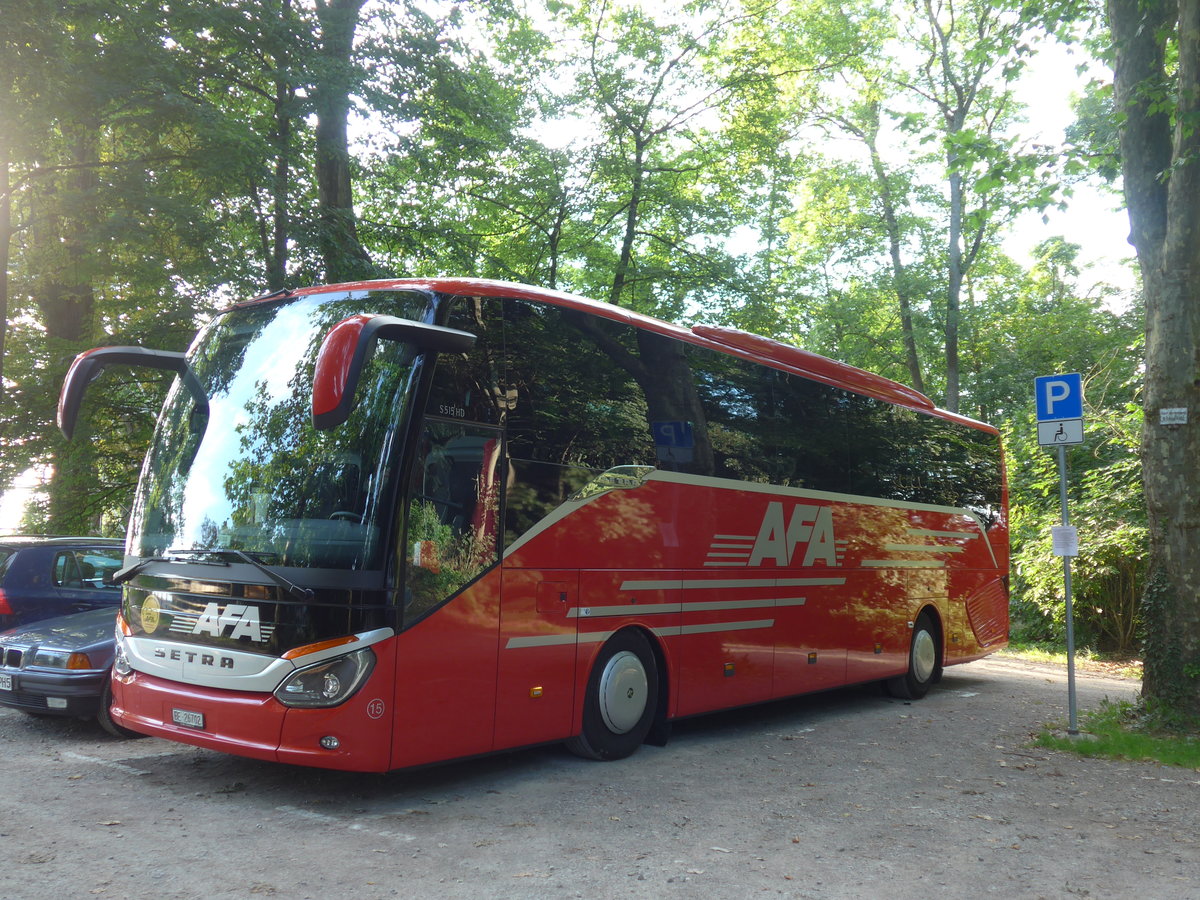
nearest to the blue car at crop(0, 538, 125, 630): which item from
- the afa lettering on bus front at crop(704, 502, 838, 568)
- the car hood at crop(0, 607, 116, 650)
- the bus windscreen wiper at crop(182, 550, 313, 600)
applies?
the car hood at crop(0, 607, 116, 650)

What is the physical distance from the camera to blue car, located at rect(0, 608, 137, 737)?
26.2 feet

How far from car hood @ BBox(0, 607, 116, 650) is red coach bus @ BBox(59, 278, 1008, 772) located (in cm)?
144

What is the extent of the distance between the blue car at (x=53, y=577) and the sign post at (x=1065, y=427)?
338 inches

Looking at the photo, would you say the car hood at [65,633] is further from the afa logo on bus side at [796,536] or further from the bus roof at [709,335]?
the afa logo on bus side at [796,536]

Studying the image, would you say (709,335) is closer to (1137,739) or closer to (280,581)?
(280,581)

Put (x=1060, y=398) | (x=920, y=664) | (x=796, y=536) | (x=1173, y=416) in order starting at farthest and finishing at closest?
(x=920, y=664) → (x=796, y=536) → (x=1060, y=398) → (x=1173, y=416)

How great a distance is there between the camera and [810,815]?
6.59m

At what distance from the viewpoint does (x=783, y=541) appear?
10.0m

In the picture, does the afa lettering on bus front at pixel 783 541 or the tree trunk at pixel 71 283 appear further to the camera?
the tree trunk at pixel 71 283

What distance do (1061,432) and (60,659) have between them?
29.1 feet

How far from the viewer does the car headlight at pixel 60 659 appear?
804 cm

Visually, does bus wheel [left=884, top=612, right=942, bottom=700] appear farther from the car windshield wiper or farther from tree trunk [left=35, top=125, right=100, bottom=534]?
tree trunk [left=35, top=125, right=100, bottom=534]

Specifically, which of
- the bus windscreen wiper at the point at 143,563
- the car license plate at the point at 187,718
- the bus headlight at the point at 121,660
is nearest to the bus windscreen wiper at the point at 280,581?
the bus windscreen wiper at the point at 143,563

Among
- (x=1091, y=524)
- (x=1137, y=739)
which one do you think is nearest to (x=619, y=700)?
(x=1137, y=739)
